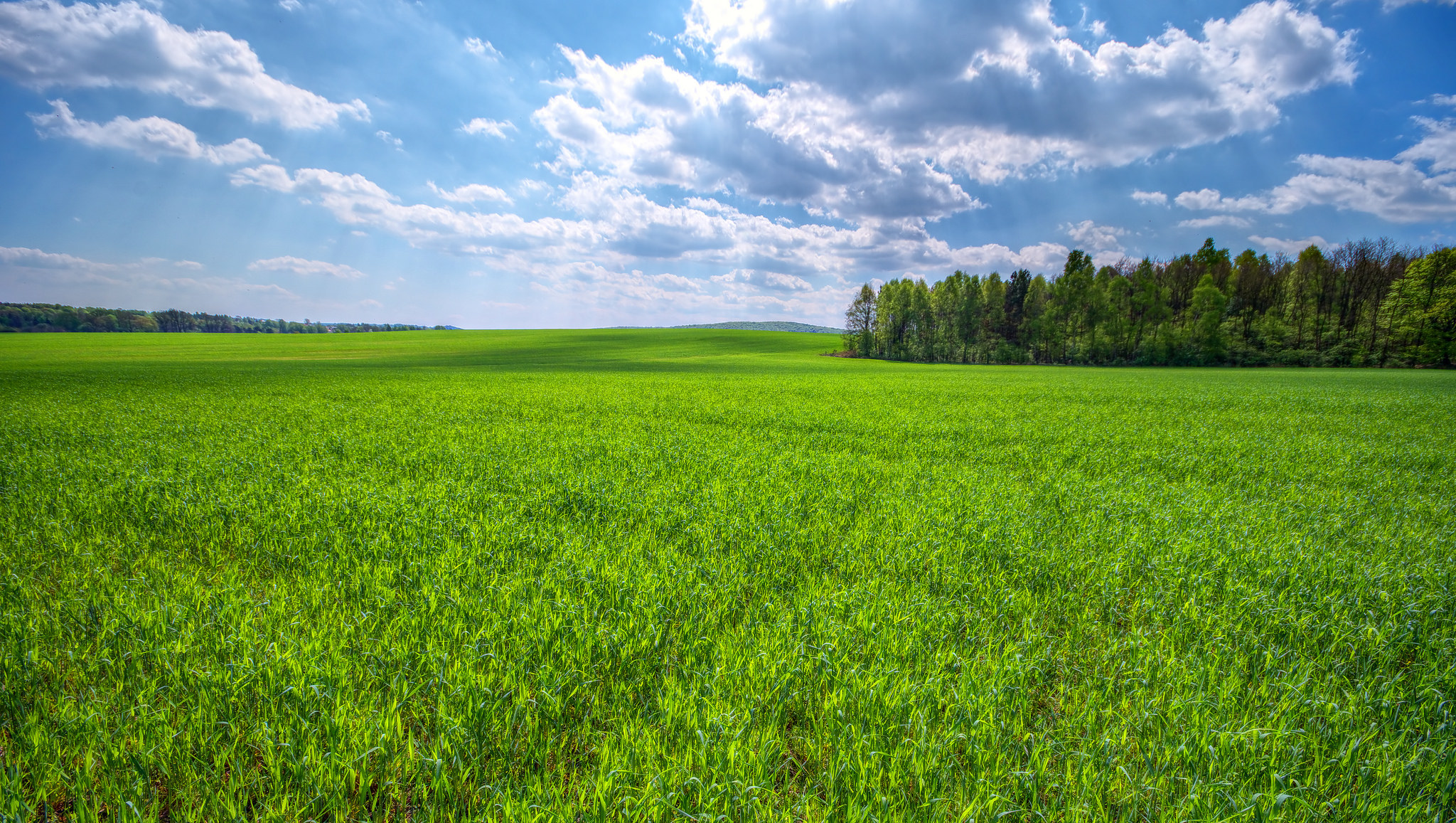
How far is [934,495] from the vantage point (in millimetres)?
8320

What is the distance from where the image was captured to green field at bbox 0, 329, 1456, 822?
109 inches

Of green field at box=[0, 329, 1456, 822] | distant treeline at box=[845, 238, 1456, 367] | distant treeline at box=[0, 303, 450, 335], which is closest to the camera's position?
green field at box=[0, 329, 1456, 822]

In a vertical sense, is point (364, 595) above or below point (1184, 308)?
below

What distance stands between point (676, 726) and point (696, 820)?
0.64m

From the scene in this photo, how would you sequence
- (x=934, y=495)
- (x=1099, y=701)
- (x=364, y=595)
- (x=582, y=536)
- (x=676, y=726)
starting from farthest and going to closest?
(x=934, y=495), (x=582, y=536), (x=364, y=595), (x=1099, y=701), (x=676, y=726)

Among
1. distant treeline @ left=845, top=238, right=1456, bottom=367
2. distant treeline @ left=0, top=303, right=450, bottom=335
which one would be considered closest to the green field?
distant treeline @ left=845, top=238, right=1456, bottom=367

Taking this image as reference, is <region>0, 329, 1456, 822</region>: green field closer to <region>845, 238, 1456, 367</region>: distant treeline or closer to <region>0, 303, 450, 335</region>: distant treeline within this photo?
<region>845, 238, 1456, 367</region>: distant treeline

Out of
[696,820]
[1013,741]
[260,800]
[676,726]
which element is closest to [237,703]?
[260,800]

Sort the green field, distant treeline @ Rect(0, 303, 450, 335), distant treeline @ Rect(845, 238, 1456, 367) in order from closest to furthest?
the green field
distant treeline @ Rect(845, 238, 1456, 367)
distant treeline @ Rect(0, 303, 450, 335)

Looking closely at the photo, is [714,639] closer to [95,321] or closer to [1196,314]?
[1196,314]

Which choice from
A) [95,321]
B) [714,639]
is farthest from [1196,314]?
[95,321]

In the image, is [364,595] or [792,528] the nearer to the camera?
[364,595]

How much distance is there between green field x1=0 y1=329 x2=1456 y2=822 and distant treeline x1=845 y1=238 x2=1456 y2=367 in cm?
7586

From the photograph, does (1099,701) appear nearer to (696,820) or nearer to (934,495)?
(696,820)
